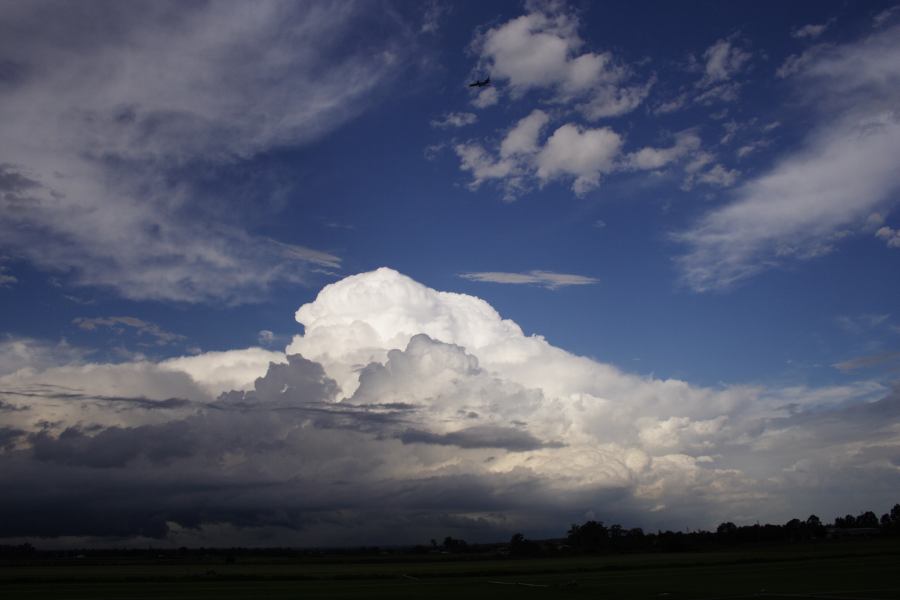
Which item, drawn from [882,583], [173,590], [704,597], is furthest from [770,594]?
[173,590]

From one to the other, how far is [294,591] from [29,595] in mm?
Result: 26228

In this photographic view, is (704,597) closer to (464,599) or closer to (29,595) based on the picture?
(464,599)

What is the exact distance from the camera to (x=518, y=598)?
212 ft

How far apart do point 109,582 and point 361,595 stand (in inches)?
2021

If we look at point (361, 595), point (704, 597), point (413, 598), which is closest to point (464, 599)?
point (413, 598)

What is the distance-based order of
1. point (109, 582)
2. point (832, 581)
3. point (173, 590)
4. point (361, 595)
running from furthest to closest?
1. point (109, 582)
2. point (173, 590)
3. point (832, 581)
4. point (361, 595)

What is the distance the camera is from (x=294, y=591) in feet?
248

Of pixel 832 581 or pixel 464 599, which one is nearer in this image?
pixel 464 599

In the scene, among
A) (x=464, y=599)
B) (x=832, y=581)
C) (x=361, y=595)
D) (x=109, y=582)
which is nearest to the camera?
(x=464, y=599)

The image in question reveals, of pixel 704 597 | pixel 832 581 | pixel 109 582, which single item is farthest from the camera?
pixel 109 582

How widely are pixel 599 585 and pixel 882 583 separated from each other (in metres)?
28.3

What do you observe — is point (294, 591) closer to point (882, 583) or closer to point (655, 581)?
point (655, 581)

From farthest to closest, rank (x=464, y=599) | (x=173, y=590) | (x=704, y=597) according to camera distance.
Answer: (x=173, y=590), (x=464, y=599), (x=704, y=597)

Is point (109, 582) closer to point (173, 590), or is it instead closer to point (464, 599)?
point (173, 590)
